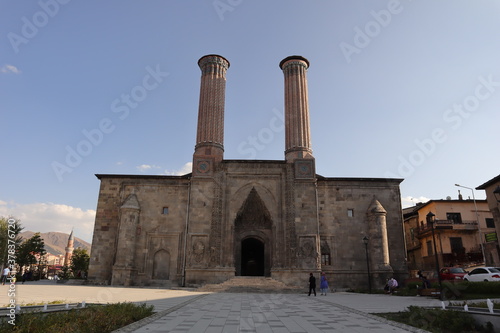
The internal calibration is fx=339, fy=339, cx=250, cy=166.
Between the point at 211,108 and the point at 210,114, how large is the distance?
484 millimetres

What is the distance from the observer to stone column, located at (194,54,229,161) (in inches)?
1006

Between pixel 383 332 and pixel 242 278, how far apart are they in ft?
51.7

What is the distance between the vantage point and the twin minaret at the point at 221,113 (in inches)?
1001

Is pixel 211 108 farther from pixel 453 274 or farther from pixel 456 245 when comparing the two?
pixel 456 245

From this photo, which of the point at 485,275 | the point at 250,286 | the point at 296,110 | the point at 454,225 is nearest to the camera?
the point at 485,275

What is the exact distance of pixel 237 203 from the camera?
24469 mm

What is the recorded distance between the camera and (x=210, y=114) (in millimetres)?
26219

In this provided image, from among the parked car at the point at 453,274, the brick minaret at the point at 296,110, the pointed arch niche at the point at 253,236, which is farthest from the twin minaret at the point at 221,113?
the parked car at the point at 453,274

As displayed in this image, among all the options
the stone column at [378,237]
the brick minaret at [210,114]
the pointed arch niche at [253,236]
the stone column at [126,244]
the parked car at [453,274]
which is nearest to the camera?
the parked car at [453,274]

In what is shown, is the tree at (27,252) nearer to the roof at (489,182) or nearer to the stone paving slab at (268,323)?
the stone paving slab at (268,323)

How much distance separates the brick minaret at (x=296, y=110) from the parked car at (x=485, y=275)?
12166mm

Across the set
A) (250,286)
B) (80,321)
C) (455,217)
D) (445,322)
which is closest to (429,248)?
(455,217)

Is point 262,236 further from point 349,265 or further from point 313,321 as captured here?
point 313,321

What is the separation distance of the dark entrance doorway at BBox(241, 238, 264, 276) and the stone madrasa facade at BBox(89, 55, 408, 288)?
0.25ft
